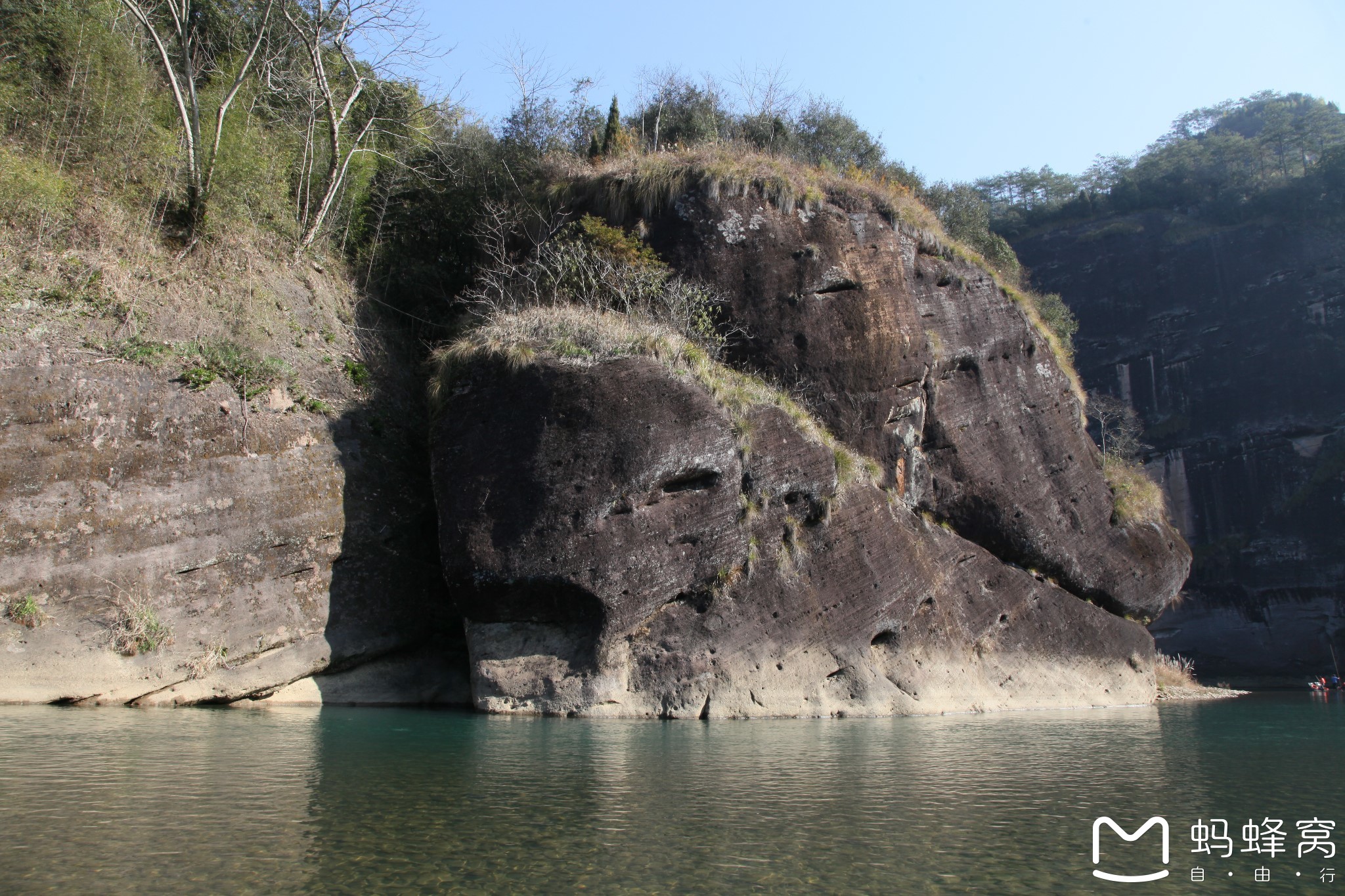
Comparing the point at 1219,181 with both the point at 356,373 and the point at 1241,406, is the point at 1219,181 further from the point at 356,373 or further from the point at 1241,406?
the point at 356,373

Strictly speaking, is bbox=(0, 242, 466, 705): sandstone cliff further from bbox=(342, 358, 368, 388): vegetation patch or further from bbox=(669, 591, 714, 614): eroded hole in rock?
bbox=(669, 591, 714, 614): eroded hole in rock

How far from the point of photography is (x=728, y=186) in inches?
701

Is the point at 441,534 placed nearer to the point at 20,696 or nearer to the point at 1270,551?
the point at 20,696

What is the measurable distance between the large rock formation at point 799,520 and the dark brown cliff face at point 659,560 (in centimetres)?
3

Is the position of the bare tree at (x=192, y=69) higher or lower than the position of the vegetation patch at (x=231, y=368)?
higher

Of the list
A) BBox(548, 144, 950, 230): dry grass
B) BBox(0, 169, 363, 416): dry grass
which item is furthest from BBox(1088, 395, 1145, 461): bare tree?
BBox(0, 169, 363, 416): dry grass

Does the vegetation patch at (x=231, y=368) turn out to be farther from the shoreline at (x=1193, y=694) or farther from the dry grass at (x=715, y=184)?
the shoreline at (x=1193, y=694)

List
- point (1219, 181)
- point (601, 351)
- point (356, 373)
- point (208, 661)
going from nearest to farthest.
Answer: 1. point (208, 661)
2. point (601, 351)
3. point (356, 373)
4. point (1219, 181)

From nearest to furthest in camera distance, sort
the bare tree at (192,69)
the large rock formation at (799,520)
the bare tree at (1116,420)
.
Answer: the large rock formation at (799,520), the bare tree at (192,69), the bare tree at (1116,420)

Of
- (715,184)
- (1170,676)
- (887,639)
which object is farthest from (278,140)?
(1170,676)

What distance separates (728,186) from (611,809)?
14.3 m

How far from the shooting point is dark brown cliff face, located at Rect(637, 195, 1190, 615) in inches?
669

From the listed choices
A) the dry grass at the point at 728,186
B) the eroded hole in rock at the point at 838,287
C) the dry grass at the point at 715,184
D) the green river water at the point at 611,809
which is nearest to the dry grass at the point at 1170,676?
the dry grass at the point at 728,186

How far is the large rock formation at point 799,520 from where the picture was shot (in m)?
12.7
